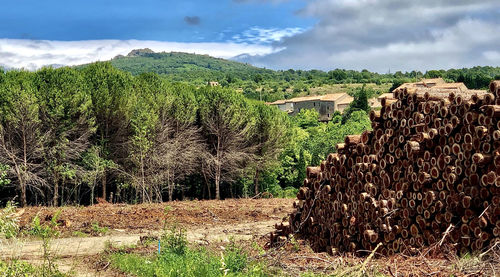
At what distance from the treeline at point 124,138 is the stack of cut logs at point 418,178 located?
18.8m

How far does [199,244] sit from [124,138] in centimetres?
1845

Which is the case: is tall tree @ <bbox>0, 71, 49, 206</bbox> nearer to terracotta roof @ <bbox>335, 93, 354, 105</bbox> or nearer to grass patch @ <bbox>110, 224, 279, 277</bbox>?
grass patch @ <bbox>110, 224, 279, 277</bbox>

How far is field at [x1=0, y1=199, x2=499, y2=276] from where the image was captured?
7141 mm

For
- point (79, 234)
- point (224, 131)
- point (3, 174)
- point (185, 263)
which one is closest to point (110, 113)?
point (224, 131)

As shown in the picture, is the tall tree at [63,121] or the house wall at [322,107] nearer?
the tall tree at [63,121]

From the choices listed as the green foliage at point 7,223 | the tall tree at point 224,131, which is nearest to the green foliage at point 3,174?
the green foliage at point 7,223

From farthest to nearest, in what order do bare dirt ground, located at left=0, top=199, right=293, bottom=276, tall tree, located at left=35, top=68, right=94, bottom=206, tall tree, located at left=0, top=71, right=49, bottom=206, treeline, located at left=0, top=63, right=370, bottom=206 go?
1. tall tree, located at left=35, top=68, right=94, bottom=206
2. treeline, located at left=0, top=63, right=370, bottom=206
3. tall tree, located at left=0, top=71, right=49, bottom=206
4. bare dirt ground, located at left=0, top=199, right=293, bottom=276

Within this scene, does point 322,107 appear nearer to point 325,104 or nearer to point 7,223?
point 325,104

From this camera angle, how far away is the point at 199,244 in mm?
13219

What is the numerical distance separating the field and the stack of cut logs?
0.53 metres

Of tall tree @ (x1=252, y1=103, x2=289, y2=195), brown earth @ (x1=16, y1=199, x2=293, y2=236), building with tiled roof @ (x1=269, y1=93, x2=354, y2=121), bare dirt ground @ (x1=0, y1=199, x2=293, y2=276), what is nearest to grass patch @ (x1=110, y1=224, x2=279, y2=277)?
bare dirt ground @ (x1=0, y1=199, x2=293, y2=276)

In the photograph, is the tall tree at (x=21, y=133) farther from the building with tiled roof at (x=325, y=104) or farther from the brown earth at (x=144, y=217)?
the building with tiled roof at (x=325, y=104)

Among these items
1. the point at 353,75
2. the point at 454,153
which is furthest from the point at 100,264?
the point at 353,75

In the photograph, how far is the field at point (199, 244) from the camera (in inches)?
281
